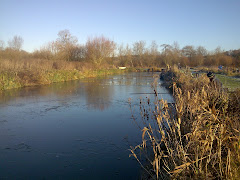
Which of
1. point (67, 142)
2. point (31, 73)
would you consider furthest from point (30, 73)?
point (67, 142)

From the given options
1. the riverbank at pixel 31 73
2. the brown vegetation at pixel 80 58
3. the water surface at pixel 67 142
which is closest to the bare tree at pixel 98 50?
the brown vegetation at pixel 80 58

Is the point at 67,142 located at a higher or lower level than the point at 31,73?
lower

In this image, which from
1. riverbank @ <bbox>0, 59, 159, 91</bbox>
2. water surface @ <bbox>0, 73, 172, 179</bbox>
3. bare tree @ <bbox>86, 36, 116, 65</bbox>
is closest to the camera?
water surface @ <bbox>0, 73, 172, 179</bbox>

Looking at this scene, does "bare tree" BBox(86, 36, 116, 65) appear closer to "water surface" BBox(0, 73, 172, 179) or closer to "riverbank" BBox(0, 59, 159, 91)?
"riverbank" BBox(0, 59, 159, 91)

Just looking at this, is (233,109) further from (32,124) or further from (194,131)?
(32,124)

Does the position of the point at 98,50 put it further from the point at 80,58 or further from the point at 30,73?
the point at 30,73

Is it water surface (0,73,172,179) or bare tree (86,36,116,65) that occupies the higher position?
bare tree (86,36,116,65)

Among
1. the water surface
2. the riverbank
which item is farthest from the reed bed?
the water surface

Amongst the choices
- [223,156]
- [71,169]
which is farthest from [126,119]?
[223,156]

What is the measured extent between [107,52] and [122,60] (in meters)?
14.5

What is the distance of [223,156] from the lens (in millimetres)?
3076

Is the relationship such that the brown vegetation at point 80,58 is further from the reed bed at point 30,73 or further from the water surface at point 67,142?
the water surface at point 67,142

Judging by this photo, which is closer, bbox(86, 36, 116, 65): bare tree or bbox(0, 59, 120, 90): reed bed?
bbox(0, 59, 120, 90): reed bed

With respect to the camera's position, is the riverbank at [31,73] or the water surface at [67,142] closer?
the water surface at [67,142]
